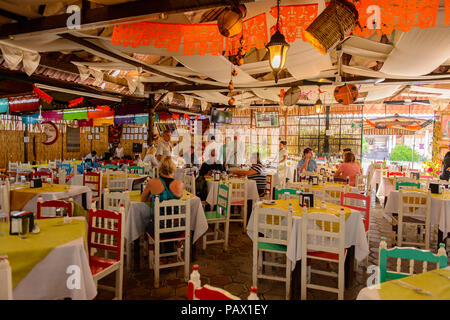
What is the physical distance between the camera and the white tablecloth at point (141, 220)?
378 cm

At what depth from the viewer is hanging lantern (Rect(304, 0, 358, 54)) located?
263cm

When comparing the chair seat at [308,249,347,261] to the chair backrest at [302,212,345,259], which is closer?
the chair backrest at [302,212,345,259]

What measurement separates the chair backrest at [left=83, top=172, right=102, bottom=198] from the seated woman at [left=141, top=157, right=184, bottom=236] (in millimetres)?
2715

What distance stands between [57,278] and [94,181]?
4.38 m

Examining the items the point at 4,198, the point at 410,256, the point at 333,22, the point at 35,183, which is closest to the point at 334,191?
the point at 410,256

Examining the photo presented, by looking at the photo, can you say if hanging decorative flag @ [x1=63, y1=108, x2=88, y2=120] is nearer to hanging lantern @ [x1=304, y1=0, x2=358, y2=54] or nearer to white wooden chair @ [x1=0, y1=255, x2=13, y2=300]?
hanging lantern @ [x1=304, y1=0, x2=358, y2=54]

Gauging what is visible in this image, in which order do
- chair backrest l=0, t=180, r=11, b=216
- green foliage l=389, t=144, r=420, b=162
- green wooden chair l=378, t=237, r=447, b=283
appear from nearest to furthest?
green wooden chair l=378, t=237, r=447, b=283 < chair backrest l=0, t=180, r=11, b=216 < green foliage l=389, t=144, r=420, b=162

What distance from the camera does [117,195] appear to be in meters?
3.68

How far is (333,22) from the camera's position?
2.63 metres

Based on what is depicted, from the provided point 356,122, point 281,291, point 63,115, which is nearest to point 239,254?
point 281,291

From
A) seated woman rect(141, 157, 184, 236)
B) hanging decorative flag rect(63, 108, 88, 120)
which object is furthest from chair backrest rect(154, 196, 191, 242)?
hanging decorative flag rect(63, 108, 88, 120)

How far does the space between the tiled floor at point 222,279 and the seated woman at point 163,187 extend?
2.04 feet

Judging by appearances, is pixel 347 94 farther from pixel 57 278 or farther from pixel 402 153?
pixel 402 153

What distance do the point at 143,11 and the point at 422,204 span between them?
15.6ft
